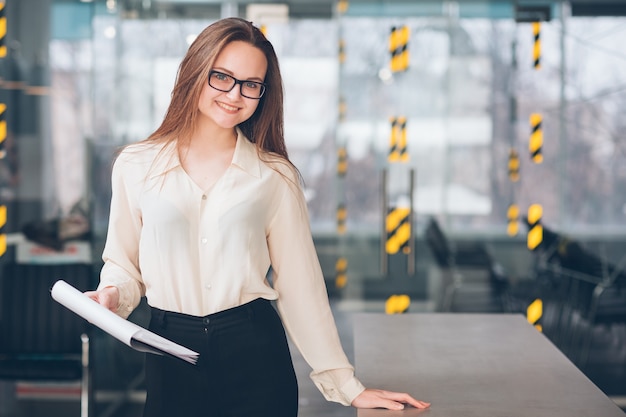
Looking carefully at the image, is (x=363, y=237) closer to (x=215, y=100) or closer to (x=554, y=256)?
(x=554, y=256)

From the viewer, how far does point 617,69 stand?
186 inches

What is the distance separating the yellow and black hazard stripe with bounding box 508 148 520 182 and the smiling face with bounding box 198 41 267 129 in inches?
126

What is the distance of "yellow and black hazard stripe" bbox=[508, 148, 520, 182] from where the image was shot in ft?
15.6

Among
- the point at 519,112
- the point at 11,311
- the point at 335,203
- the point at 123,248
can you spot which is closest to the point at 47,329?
the point at 11,311

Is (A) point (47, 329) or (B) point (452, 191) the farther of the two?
(B) point (452, 191)

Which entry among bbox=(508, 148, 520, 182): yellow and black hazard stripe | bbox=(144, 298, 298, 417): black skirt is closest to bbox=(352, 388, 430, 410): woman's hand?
bbox=(144, 298, 298, 417): black skirt

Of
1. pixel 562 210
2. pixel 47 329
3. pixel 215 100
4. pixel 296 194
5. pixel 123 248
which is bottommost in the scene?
pixel 47 329

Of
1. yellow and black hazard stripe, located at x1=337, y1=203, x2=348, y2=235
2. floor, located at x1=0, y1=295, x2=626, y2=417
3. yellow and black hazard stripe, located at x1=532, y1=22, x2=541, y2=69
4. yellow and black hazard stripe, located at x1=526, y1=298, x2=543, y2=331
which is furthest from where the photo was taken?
yellow and black hazard stripe, located at x1=337, y1=203, x2=348, y2=235

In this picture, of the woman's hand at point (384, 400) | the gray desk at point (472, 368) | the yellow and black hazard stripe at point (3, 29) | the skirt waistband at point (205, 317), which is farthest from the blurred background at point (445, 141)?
the woman's hand at point (384, 400)

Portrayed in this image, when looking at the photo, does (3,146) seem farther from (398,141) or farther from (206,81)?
(206,81)

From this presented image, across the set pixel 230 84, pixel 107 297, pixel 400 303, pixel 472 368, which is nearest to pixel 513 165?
pixel 400 303

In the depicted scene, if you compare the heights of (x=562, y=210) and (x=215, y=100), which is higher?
(x=215, y=100)

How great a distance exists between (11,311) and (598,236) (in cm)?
307

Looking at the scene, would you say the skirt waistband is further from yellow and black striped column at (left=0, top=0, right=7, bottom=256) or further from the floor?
yellow and black striped column at (left=0, top=0, right=7, bottom=256)
